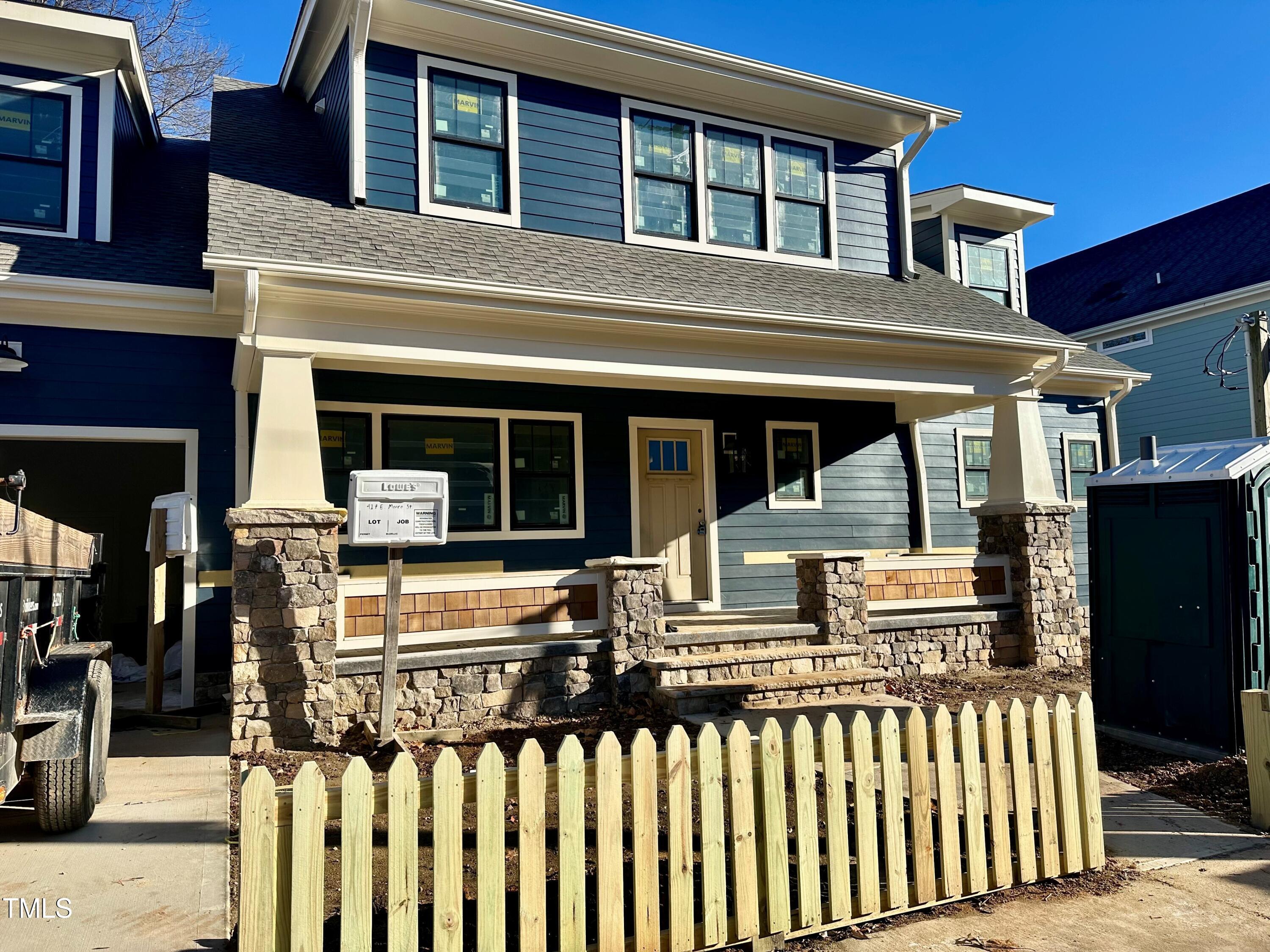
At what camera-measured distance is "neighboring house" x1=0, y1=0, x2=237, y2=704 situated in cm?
779

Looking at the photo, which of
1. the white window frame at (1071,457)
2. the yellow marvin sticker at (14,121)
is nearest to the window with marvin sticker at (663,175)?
the yellow marvin sticker at (14,121)

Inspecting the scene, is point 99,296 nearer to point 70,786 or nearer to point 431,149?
point 431,149

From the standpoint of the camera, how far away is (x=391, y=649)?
6262 mm

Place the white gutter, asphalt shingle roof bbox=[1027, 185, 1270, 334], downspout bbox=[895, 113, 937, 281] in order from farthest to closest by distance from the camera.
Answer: asphalt shingle roof bbox=[1027, 185, 1270, 334], downspout bbox=[895, 113, 937, 281], the white gutter

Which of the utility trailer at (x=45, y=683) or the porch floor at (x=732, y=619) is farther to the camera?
the porch floor at (x=732, y=619)

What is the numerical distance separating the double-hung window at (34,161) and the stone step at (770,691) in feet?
24.1

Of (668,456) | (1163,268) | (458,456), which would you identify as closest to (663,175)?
(668,456)

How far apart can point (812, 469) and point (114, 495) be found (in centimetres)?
993

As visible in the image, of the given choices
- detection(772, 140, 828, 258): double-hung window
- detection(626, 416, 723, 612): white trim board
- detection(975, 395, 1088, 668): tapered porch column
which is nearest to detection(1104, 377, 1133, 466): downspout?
detection(975, 395, 1088, 668): tapered porch column

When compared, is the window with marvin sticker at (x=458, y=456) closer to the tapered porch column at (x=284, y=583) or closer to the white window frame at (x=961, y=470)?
the tapered porch column at (x=284, y=583)

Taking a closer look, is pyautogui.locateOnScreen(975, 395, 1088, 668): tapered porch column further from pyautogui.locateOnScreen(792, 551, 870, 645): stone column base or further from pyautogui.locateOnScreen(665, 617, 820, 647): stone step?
pyautogui.locateOnScreen(665, 617, 820, 647): stone step

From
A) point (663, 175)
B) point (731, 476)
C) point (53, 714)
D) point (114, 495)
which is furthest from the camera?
point (114, 495)

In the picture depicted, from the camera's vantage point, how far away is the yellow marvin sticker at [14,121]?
8320 millimetres

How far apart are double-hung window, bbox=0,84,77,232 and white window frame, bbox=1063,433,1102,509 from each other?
13.3 meters
